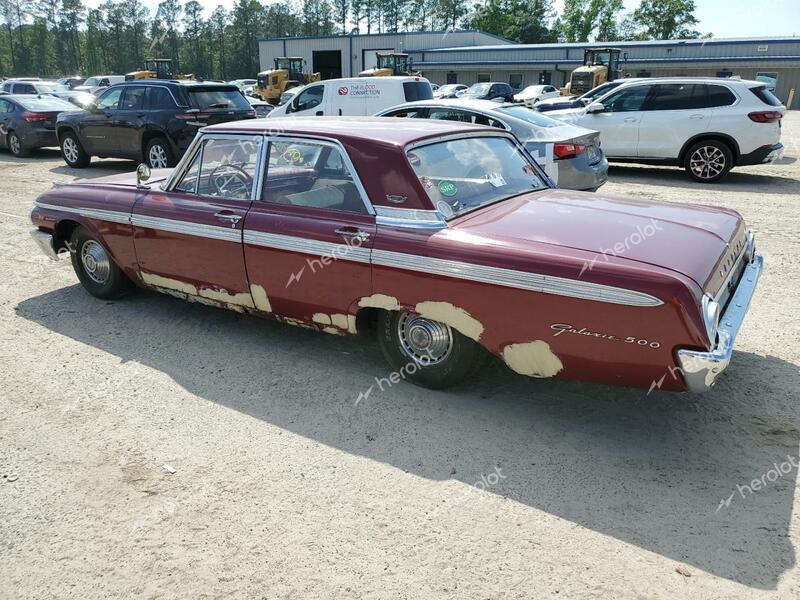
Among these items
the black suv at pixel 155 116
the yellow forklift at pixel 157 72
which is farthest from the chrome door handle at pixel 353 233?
the yellow forklift at pixel 157 72

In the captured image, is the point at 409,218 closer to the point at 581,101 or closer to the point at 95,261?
the point at 95,261

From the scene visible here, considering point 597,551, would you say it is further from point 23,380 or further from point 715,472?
point 23,380

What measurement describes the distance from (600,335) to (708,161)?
376 inches

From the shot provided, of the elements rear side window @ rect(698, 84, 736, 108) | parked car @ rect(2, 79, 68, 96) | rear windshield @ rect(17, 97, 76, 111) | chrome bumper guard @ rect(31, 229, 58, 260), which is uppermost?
parked car @ rect(2, 79, 68, 96)

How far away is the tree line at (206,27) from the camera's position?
92.8 meters

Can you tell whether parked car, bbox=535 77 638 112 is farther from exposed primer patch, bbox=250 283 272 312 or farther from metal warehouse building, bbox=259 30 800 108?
metal warehouse building, bbox=259 30 800 108

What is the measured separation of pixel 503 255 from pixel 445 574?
1.54 metres

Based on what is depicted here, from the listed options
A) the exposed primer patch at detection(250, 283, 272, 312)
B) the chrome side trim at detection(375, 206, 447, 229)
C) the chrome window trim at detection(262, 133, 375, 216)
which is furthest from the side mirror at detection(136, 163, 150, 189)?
the chrome side trim at detection(375, 206, 447, 229)

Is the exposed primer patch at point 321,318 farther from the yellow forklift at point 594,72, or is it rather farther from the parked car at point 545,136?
the yellow forklift at point 594,72

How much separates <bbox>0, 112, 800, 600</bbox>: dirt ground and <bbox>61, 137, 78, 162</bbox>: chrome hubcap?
10220 mm

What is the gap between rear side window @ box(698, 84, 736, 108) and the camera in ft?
35.4

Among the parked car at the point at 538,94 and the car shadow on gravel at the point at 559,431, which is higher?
the parked car at the point at 538,94

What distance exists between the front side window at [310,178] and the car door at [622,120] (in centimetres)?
906

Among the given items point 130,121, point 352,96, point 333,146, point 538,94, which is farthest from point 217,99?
point 538,94
